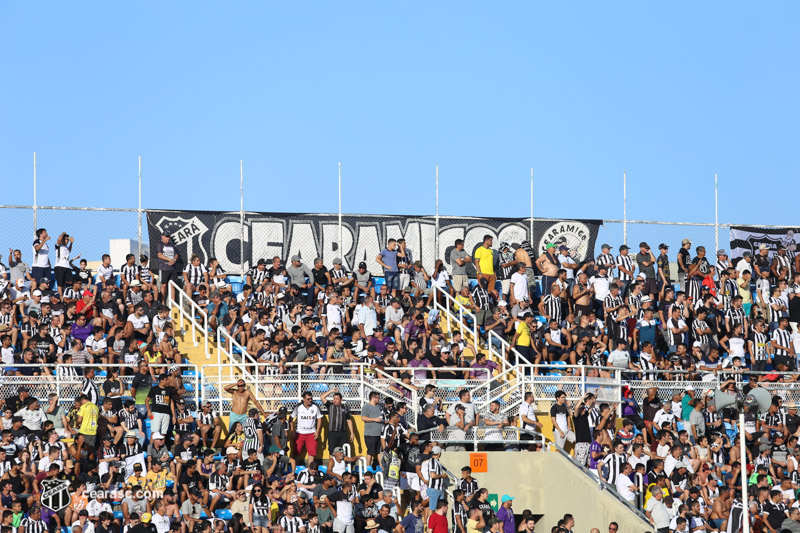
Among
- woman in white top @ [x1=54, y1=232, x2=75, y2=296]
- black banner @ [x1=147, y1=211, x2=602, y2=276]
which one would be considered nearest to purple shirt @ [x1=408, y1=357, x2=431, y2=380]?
black banner @ [x1=147, y1=211, x2=602, y2=276]

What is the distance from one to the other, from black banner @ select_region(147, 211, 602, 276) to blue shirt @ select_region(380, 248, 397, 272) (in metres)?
1.17

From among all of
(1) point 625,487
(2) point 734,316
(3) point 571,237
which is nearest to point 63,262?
(3) point 571,237

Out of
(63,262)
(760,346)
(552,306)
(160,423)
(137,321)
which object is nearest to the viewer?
(160,423)

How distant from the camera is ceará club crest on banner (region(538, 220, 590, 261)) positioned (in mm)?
32281

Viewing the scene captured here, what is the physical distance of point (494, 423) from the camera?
2389 centimetres

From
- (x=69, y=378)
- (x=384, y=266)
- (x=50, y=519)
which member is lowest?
(x=50, y=519)

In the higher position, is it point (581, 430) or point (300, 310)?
point (300, 310)

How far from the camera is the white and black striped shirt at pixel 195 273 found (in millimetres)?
28203

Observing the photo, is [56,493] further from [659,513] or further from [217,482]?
[659,513]

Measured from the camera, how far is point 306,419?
2338 centimetres

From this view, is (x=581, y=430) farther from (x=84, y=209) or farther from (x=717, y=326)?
(x=84, y=209)

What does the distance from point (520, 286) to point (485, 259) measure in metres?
1.30

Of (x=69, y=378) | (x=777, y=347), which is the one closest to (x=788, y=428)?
(x=777, y=347)

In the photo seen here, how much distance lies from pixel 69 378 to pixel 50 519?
3884 mm
